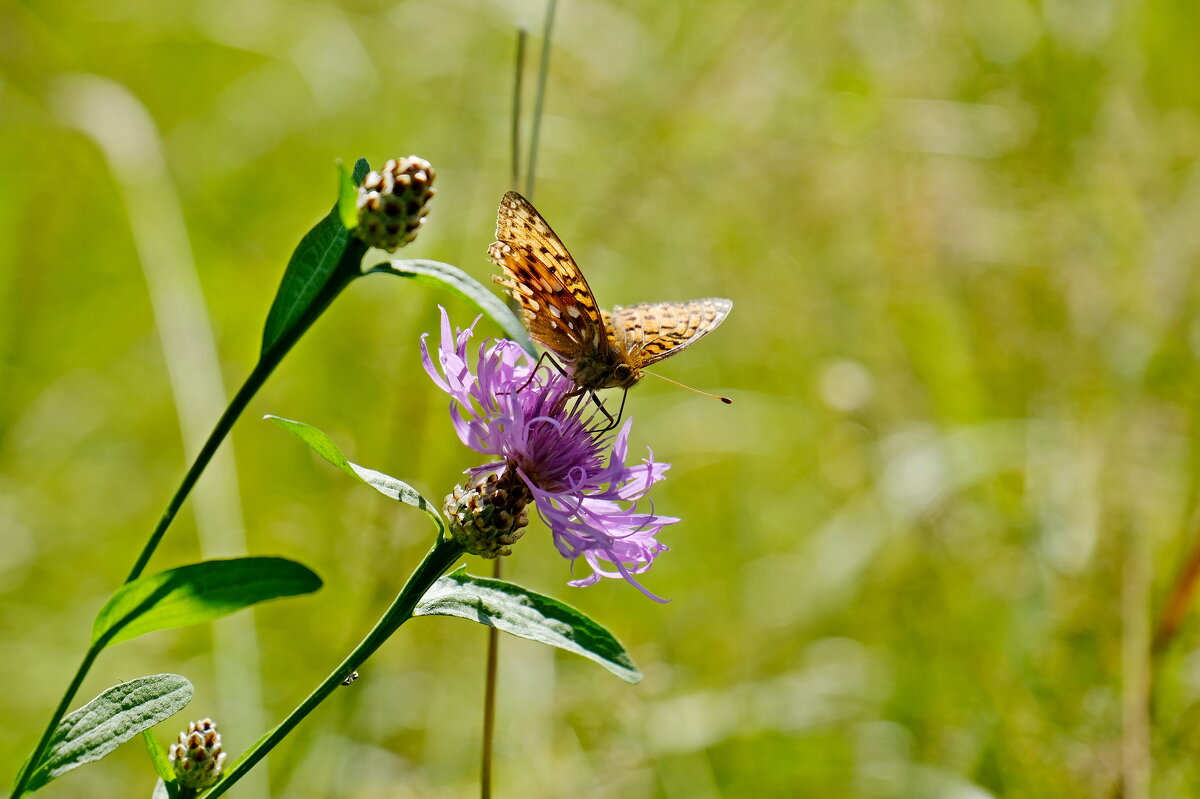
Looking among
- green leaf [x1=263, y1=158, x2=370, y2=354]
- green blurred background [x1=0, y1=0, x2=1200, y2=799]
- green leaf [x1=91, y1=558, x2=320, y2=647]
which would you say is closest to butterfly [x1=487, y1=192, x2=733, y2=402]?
green leaf [x1=263, y1=158, x2=370, y2=354]

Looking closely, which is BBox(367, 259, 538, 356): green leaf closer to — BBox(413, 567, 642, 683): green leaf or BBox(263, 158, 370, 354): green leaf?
BBox(263, 158, 370, 354): green leaf

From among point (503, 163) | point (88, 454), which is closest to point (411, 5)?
point (503, 163)

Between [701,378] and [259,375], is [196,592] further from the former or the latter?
[701,378]

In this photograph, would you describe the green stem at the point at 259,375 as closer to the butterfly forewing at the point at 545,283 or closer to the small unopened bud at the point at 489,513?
the small unopened bud at the point at 489,513

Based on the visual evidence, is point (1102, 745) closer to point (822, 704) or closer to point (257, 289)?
point (822, 704)

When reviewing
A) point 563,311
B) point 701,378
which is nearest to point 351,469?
point 563,311

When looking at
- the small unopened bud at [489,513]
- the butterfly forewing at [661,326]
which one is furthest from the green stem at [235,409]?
the butterfly forewing at [661,326]

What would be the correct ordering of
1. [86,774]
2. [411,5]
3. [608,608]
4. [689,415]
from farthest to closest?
[411,5], [689,415], [608,608], [86,774]
